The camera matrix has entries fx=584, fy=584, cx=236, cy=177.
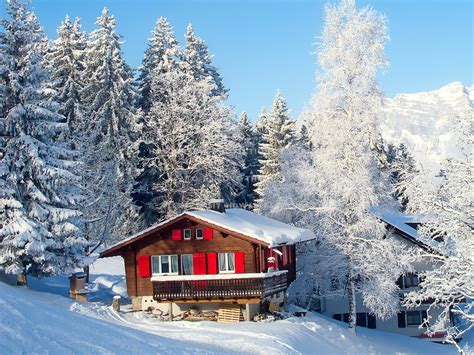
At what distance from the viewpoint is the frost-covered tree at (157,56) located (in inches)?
1858

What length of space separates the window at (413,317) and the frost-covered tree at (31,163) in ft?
73.3

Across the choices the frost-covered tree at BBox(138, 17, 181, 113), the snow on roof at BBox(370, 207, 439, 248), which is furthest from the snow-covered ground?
the frost-covered tree at BBox(138, 17, 181, 113)

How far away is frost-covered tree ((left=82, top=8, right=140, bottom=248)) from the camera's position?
124 feet

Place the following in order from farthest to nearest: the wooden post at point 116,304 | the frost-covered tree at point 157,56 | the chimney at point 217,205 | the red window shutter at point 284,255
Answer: the frost-covered tree at point 157,56 < the chimney at point 217,205 < the red window shutter at point 284,255 < the wooden post at point 116,304

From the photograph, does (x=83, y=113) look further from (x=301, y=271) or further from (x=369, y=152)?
(x=369, y=152)

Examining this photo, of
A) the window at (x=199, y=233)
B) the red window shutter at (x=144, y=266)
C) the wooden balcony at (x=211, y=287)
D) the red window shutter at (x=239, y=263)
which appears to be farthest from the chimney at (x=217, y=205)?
the wooden balcony at (x=211, y=287)

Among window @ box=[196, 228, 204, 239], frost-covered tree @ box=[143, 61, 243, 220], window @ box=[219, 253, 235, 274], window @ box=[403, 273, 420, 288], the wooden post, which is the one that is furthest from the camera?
frost-covered tree @ box=[143, 61, 243, 220]

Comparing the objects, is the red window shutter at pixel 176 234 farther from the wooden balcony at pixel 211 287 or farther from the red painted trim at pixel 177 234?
the wooden balcony at pixel 211 287

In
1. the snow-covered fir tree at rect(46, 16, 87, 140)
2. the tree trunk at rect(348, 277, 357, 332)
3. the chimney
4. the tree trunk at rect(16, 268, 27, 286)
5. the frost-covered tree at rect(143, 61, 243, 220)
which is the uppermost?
the snow-covered fir tree at rect(46, 16, 87, 140)

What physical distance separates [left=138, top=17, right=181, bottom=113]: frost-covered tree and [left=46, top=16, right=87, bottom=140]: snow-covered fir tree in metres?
5.48

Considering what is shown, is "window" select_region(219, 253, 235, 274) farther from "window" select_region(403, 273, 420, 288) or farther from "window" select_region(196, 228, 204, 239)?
"window" select_region(403, 273, 420, 288)

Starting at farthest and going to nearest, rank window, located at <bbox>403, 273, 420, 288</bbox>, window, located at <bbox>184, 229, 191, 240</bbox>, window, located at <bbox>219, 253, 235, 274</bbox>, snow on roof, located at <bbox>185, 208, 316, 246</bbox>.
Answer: window, located at <bbox>403, 273, 420, 288</bbox> → window, located at <bbox>184, 229, 191, 240</bbox> → window, located at <bbox>219, 253, 235, 274</bbox> → snow on roof, located at <bbox>185, 208, 316, 246</bbox>

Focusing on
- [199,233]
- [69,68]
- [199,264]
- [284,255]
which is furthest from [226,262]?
[69,68]

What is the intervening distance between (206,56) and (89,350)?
4047 cm
